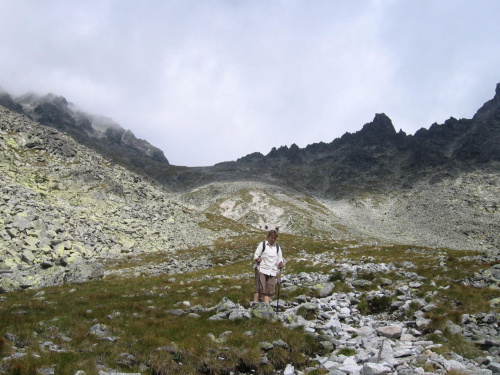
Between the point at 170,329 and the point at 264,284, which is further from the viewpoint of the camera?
the point at 264,284

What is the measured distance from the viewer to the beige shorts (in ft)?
51.6

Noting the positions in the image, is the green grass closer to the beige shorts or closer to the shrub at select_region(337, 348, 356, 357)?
the shrub at select_region(337, 348, 356, 357)

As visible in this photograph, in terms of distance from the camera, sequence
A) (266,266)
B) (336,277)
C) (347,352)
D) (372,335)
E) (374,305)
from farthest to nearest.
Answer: (336,277)
(266,266)
(374,305)
(372,335)
(347,352)

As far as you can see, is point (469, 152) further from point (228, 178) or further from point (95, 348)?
point (95, 348)

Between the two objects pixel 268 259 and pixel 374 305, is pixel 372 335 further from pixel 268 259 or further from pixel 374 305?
pixel 268 259

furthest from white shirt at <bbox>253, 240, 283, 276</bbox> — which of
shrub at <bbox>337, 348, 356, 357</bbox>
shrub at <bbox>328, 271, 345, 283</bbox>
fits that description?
shrub at <bbox>328, 271, 345, 283</bbox>

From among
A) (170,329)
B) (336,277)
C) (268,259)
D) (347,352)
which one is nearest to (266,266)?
(268,259)

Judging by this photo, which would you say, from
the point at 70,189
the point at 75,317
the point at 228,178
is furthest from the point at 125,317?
the point at 228,178

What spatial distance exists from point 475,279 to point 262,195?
4715 inches

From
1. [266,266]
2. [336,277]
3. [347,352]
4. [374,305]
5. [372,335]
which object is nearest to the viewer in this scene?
[347,352]

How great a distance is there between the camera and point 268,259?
15820mm

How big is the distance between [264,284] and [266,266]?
955 millimetres

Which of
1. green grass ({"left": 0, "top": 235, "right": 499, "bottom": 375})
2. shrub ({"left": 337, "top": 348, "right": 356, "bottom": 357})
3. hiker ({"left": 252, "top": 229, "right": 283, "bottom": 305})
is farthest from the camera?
hiker ({"left": 252, "top": 229, "right": 283, "bottom": 305})

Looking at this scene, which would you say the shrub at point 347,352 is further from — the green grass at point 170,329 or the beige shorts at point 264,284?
the beige shorts at point 264,284
